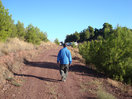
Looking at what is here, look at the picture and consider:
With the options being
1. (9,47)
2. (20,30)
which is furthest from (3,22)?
(20,30)

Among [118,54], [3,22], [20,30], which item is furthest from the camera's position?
[20,30]

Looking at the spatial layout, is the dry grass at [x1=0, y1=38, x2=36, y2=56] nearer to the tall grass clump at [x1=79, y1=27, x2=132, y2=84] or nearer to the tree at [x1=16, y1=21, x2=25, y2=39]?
the tall grass clump at [x1=79, y1=27, x2=132, y2=84]

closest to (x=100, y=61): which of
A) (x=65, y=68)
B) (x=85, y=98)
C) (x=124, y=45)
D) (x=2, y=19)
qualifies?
(x=124, y=45)

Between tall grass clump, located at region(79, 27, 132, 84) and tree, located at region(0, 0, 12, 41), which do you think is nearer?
tall grass clump, located at region(79, 27, 132, 84)

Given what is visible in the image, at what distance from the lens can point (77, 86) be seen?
6.16 m

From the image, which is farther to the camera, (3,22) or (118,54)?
(3,22)

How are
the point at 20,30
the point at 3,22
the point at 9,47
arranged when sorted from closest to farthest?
the point at 9,47 → the point at 3,22 → the point at 20,30

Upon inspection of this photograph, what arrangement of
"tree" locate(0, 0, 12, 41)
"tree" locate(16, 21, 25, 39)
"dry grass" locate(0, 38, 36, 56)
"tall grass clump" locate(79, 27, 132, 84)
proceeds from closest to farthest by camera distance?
"tall grass clump" locate(79, 27, 132, 84) → "dry grass" locate(0, 38, 36, 56) → "tree" locate(0, 0, 12, 41) → "tree" locate(16, 21, 25, 39)

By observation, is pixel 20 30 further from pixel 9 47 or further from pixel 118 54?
pixel 118 54

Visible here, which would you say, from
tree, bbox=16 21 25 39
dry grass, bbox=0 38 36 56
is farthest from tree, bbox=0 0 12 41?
tree, bbox=16 21 25 39

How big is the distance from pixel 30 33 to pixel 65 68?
23.4 m

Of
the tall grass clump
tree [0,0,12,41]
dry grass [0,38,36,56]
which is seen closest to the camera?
the tall grass clump

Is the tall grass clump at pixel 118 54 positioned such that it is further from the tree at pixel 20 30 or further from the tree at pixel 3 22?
the tree at pixel 20 30

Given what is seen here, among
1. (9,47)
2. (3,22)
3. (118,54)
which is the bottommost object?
(118,54)
